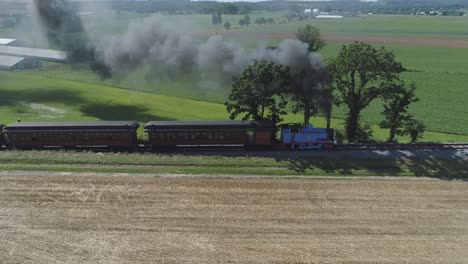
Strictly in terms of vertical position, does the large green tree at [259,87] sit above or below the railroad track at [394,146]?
above

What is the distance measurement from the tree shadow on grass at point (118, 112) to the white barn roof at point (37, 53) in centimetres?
2369

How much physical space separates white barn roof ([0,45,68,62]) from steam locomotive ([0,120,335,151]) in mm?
40827

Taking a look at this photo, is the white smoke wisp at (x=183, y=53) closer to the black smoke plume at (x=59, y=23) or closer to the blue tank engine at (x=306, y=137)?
the blue tank engine at (x=306, y=137)

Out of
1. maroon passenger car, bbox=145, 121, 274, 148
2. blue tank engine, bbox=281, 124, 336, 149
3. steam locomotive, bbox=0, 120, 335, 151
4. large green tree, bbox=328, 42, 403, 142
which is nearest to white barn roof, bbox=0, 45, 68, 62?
steam locomotive, bbox=0, 120, 335, 151

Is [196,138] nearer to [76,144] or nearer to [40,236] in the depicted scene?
[76,144]

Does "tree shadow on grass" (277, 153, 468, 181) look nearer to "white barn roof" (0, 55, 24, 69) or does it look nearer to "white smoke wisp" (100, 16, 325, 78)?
"white smoke wisp" (100, 16, 325, 78)

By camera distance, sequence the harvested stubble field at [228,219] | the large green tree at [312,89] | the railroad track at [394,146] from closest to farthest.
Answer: the harvested stubble field at [228,219] → the large green tree at [312,89] → the railroad track at [394,146]

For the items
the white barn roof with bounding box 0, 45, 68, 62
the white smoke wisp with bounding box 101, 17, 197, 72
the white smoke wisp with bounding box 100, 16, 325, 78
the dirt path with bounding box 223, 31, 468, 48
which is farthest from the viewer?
the dirt path with bounding box 223, 31, 468, 48

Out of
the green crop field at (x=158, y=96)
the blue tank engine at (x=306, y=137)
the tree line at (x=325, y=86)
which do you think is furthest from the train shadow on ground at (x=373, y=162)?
the green crop field at (x=158, y=96)

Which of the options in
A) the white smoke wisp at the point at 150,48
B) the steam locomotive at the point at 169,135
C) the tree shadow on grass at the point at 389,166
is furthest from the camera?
the white smoke wisp at the point at 150,48

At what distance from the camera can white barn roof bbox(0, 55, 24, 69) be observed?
8623 cm

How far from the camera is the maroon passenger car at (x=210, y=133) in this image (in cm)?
4262

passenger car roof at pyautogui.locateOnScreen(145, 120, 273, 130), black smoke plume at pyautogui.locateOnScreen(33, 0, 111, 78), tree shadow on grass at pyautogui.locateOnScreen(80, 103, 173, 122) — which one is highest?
black smoke plume at pyautogui.locateOnScreen(33, 0, 111, 78)

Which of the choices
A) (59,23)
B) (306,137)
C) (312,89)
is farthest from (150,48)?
(59,23)
